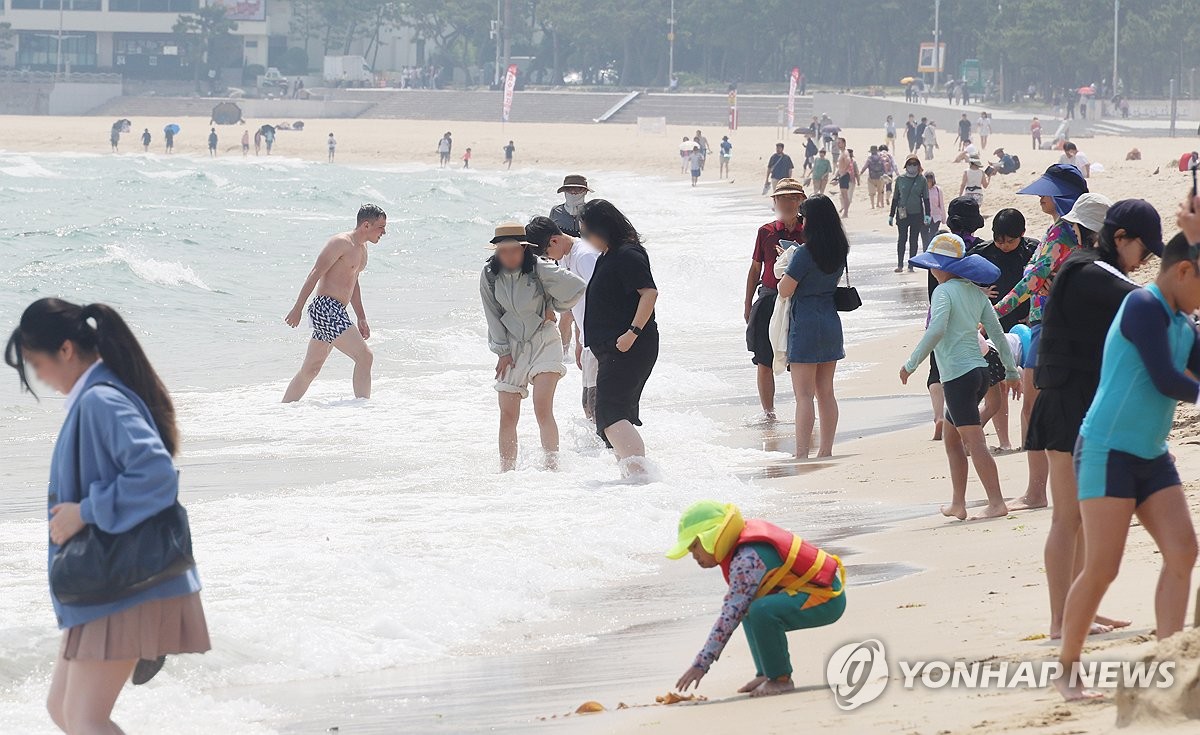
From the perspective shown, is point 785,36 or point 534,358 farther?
point 785,36

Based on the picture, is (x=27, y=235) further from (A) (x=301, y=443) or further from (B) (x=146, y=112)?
(B) (x=146, y=112)

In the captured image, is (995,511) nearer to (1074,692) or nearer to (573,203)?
(1074,692)

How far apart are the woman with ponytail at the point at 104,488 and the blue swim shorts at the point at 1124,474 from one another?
2.32m

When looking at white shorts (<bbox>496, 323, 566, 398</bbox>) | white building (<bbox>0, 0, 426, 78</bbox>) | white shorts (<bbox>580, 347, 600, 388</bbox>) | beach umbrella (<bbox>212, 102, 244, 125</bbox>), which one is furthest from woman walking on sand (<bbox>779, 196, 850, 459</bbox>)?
white building (<bbox>0, 0, 426, 78</bbox>)

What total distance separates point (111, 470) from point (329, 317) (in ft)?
25.3

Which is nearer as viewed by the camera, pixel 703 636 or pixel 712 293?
pixel 703 636

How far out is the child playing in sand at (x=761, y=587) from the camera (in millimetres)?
4629

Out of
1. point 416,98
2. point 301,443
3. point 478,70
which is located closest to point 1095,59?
point 416,98

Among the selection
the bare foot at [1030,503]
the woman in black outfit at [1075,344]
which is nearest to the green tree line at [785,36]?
the bare foot at [1030,503]

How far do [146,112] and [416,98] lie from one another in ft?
59.5

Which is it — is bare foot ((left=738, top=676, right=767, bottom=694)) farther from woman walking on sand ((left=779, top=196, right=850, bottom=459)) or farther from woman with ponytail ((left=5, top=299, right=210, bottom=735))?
woman walking on sand ((left=779, top=196, right=850, bottom=459))

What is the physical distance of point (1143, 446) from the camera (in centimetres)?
407

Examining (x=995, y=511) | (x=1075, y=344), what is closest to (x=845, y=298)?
(x=995, y=511)

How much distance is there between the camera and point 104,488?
3.77 m
